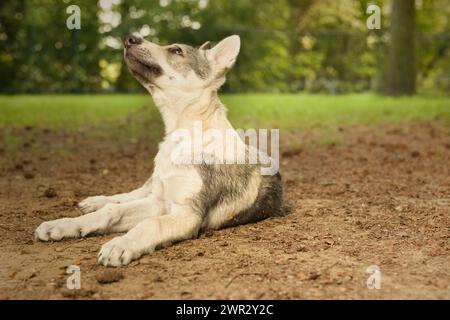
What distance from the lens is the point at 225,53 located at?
6.10 meters

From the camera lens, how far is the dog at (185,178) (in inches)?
210

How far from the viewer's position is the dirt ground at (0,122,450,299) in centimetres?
406

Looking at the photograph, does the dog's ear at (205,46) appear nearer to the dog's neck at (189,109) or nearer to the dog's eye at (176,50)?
the dog's eye at (176,50)

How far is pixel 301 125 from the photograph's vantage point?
14.3 metres

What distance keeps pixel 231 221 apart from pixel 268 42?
1068 inches

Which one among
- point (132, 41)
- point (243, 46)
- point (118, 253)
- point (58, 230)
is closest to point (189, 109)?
point (132, 41)

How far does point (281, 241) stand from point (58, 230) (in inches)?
72.5

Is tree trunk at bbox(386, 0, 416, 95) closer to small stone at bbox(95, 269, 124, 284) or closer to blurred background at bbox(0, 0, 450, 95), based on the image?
blurred background at bbox(0, 0, 450, 95)

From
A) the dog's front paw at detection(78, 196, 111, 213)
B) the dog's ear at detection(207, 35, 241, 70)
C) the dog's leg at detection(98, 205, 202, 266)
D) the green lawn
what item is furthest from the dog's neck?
the green lawn

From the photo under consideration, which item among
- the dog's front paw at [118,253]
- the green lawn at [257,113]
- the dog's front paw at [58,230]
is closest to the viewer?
the dog's front paw at [118,253]

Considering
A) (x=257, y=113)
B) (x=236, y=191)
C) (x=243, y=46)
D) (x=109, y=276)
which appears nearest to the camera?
(x=109, y=276)

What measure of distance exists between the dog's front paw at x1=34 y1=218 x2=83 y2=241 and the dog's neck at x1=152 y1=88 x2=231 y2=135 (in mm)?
1279

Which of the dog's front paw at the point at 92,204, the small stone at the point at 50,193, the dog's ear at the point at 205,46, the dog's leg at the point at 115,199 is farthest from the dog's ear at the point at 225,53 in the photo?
the small stone at the point at 50,193

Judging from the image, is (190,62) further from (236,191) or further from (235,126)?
(235,126)
